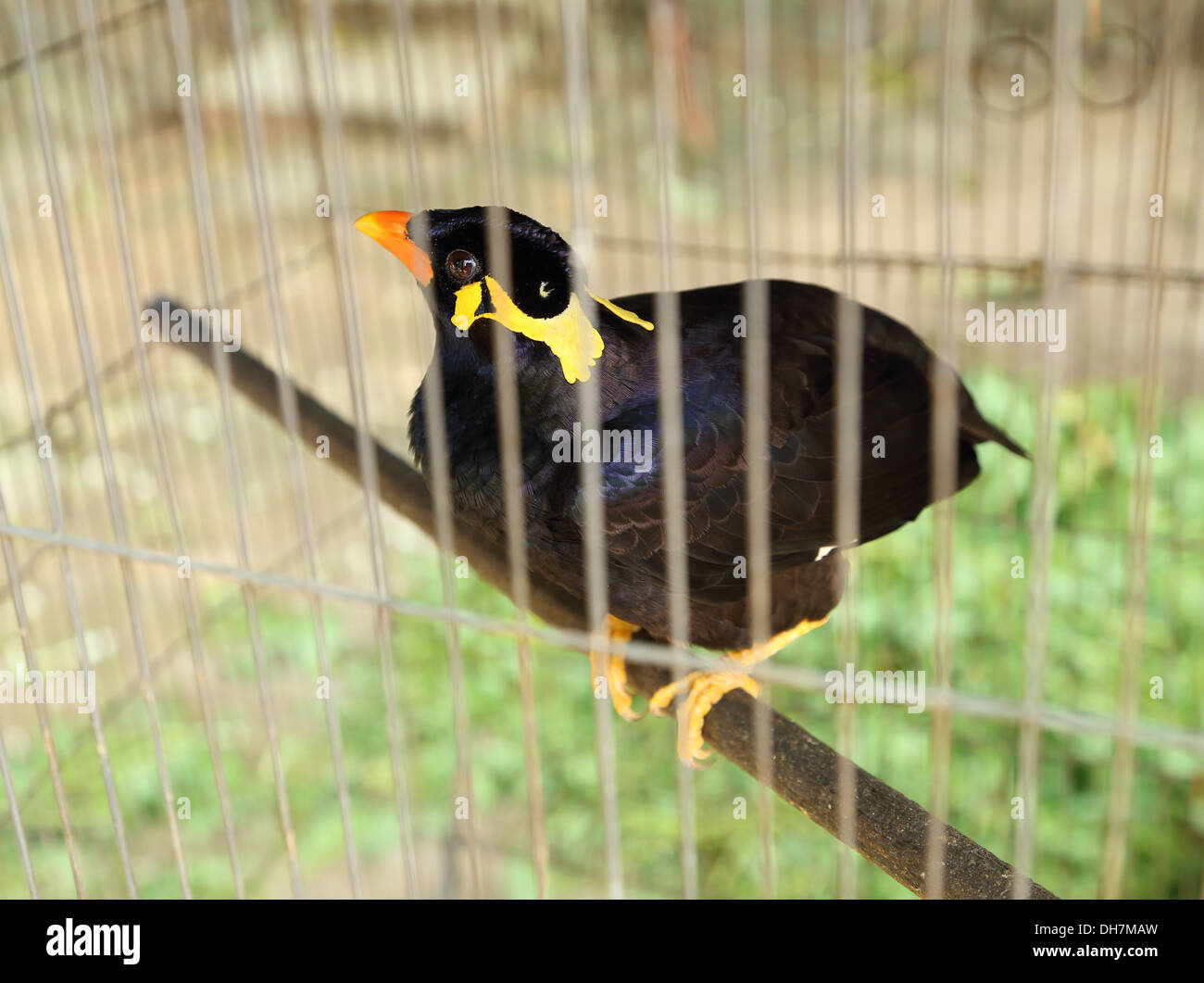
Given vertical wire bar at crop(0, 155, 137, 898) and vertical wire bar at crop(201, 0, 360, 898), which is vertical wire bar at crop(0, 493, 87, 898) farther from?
vertical wire bar at crop(201, 0, 360, 898)

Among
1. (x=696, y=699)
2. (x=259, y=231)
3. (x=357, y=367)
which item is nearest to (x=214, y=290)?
(x=259, y=231)

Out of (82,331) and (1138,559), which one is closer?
(1138,559)

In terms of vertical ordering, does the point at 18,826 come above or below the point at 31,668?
below

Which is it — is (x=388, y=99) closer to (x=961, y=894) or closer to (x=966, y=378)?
(x=966, y=378)

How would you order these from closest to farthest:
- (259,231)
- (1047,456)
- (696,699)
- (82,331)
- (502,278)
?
(1047,456) → (259,231) → (82,331) → (502,278) → (696,699)

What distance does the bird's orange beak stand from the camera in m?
1.33

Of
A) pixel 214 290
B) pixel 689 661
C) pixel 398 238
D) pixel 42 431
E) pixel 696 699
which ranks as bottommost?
pixel 696 699

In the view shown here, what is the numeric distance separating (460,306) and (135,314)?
384 mm

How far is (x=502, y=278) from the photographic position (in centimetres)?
128

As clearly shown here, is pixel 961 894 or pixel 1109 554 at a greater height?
pixel 1109 554

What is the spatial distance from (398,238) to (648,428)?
377 mm

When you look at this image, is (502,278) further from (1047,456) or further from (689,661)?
(1047,456)

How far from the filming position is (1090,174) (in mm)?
2787
